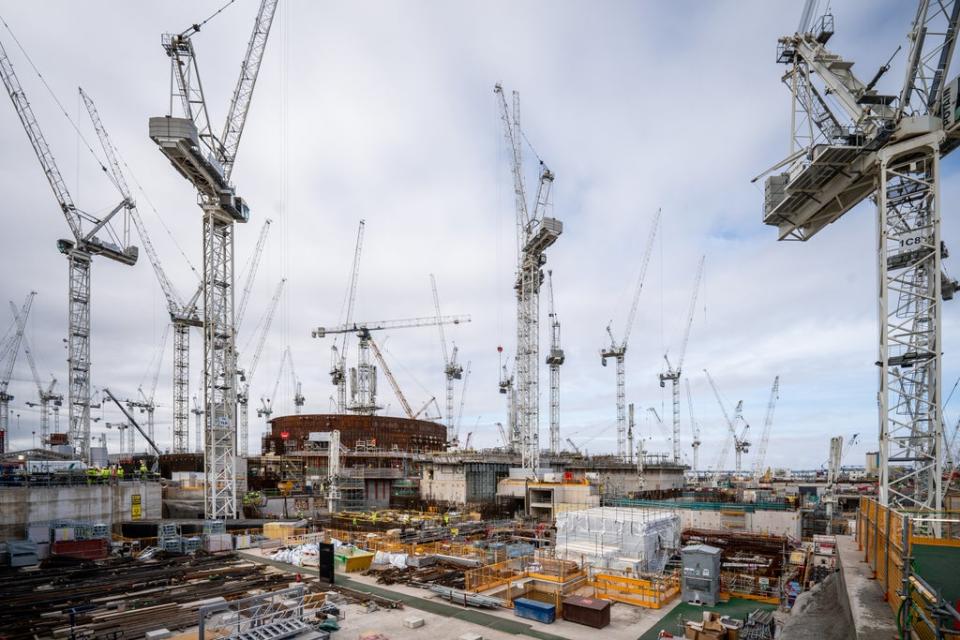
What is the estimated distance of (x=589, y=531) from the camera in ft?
99.2

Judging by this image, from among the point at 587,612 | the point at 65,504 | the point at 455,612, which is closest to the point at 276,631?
the point at 455,612

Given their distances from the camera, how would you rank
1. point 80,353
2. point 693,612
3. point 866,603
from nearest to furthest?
point 866,603, point 693,612, point 80,353

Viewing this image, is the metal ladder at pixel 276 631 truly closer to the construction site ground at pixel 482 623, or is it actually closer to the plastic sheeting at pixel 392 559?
the construction site ground at pixel 482 623

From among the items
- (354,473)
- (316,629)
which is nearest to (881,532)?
(316,629)

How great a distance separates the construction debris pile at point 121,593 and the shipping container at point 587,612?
13992 millimetres

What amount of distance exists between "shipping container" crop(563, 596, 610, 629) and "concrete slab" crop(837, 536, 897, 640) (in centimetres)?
940

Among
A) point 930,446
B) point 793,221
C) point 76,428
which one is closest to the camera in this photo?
point 930,446

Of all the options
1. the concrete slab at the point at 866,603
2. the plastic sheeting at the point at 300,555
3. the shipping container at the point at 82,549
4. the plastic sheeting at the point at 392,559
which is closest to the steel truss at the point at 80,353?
the shipping container at the point at 82,549

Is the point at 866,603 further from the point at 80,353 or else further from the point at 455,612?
the point at 80,353

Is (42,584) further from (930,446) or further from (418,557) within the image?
(930,446)

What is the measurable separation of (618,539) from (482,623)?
1100cm

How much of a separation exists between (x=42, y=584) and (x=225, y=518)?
18038 millimetres

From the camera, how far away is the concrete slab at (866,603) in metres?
9.22

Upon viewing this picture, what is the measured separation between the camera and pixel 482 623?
69.8ft
